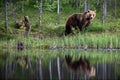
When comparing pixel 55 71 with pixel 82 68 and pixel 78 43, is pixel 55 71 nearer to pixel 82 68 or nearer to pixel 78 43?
pixel 82 68

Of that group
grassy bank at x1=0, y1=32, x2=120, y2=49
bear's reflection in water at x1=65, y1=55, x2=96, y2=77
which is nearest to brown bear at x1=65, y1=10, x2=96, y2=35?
grassy bank at x1=0, y1=32, x2=120, y2=49

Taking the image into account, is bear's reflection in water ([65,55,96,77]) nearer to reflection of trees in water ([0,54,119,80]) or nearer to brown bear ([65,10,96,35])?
reflection of trees in water ([0,54,119,80])

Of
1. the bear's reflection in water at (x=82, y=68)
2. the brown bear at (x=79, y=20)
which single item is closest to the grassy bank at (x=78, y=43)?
the brown bear at (x=79, y=20)

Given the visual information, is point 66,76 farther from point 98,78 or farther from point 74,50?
point 74,50

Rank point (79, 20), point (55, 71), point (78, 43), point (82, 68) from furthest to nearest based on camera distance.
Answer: point (79, 20)
point (78, 43)
point (82, 68)
point (55, 71)

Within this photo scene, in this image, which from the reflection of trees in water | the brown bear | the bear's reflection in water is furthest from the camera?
the brown bear

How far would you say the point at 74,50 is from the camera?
3108cm

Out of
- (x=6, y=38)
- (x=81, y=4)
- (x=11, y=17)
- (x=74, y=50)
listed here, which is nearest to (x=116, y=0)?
(x=81, y=4)

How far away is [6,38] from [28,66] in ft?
57.4

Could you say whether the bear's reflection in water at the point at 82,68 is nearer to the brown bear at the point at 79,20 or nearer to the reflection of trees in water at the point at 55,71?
the reflection of trees in water at the point at 55,71

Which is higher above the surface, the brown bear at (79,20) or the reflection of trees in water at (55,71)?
the brown bear at (79,20)

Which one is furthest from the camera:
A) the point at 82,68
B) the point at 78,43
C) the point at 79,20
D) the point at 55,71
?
the point at 79,20

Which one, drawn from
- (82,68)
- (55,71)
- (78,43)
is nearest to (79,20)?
(78,43)

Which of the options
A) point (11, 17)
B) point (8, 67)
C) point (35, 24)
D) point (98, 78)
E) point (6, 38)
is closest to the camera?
point (98, 78)
